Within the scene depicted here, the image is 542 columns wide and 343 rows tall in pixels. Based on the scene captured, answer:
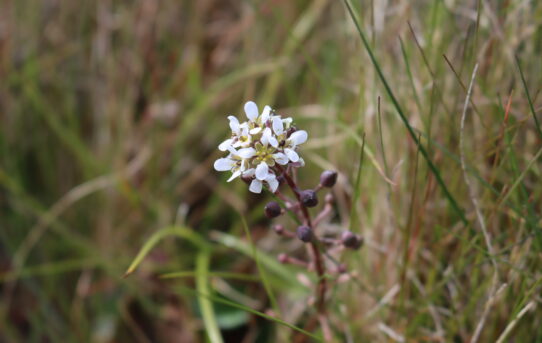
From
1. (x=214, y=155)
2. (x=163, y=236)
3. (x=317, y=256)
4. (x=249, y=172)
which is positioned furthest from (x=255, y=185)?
(x=214, y=155)

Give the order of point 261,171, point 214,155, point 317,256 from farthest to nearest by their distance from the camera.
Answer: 1. point 214,155
2. point 317,256
3. point 261,171

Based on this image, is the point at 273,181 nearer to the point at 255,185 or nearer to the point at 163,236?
the point at 255,185

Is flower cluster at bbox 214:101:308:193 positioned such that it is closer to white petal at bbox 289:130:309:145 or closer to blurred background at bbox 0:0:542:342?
white petal at bbox 289:130:309:145

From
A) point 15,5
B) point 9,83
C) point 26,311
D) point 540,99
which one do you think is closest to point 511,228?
point 540,99

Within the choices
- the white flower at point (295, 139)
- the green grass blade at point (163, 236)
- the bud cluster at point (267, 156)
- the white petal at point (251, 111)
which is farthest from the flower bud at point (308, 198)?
the green grass blade at point (163, 236)

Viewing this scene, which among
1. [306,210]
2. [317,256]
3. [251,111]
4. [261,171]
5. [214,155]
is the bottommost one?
[317,256]

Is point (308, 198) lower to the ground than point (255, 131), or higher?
lower

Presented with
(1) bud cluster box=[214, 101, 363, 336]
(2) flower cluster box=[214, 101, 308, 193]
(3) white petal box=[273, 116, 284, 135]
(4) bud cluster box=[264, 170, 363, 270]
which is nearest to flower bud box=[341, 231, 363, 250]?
(4) bud cluster box=[264, 170, 363, 270]

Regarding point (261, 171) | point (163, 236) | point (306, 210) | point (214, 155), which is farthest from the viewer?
point (214, 155)
